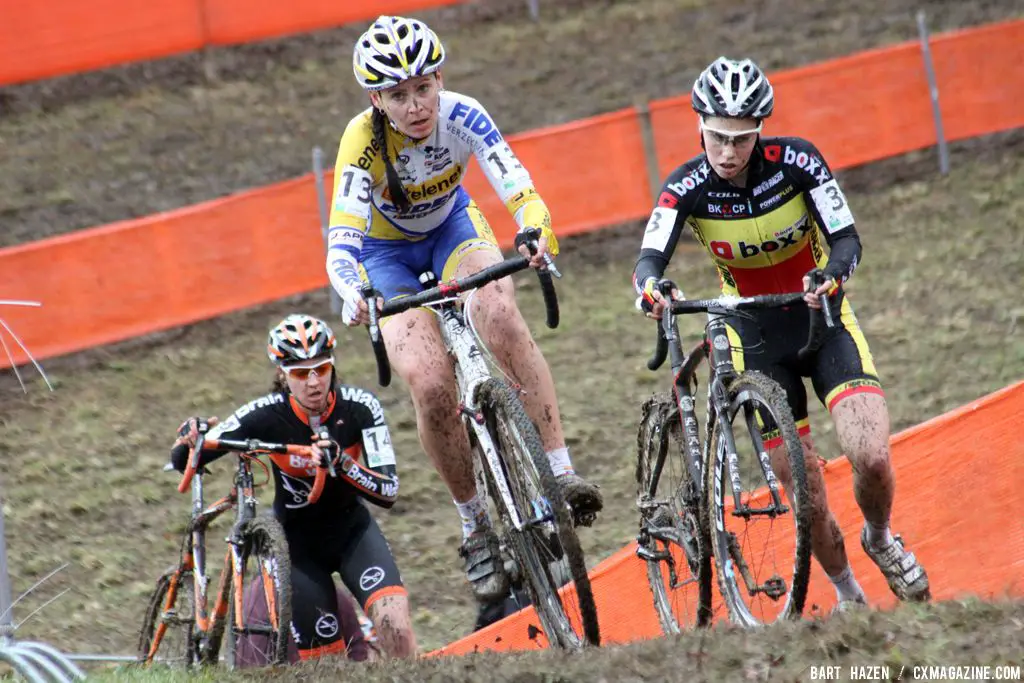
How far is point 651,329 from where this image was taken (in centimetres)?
1477

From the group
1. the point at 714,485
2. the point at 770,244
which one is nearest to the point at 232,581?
the point at 714,485

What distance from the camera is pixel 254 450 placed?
8.32 meters

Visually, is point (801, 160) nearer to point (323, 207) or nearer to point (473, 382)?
point (473, 382)

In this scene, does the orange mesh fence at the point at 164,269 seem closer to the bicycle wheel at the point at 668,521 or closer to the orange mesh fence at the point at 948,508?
the orange mesh fence at the point at 948,508

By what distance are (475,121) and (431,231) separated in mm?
729

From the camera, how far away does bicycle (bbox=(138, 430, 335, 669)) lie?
313 inches

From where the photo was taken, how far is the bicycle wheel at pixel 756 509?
20.6ft

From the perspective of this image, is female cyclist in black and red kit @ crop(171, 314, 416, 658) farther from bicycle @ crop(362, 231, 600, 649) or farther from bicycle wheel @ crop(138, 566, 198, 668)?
bicycle @ crop(362, 231, 600, 649)

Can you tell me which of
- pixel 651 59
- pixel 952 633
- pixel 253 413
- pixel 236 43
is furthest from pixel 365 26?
pixel 952 633

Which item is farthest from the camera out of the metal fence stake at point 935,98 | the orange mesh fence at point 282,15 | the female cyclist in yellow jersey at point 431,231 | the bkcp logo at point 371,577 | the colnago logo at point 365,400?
the orange mesh fence at point 282,15

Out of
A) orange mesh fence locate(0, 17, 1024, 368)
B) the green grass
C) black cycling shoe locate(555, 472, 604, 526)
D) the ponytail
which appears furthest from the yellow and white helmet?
orange mesh fence locate(0, 17, 1024, 368)

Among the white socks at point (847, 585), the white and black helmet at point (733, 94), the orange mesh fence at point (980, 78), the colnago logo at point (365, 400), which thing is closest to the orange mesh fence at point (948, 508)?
the white socks at point (847, 585)

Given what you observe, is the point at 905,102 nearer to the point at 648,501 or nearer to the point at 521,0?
the point at 521,0

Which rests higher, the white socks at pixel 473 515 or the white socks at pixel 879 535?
the white socks at pixel 473 515
